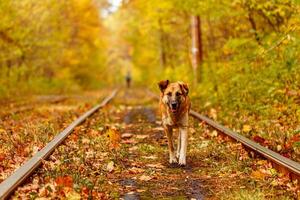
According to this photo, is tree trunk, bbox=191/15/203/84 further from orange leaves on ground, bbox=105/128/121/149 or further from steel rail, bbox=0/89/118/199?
steel rail, bbox=0/89/118/199

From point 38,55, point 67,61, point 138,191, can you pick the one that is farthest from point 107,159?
point 67,61

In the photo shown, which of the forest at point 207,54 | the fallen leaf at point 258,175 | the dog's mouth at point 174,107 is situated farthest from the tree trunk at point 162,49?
the fallen leaf at point 258,175

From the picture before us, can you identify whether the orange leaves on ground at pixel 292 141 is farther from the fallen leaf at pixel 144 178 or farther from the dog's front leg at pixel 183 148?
the fallen leaf at pixel 144 178

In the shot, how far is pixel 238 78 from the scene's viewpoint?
56.4 feet

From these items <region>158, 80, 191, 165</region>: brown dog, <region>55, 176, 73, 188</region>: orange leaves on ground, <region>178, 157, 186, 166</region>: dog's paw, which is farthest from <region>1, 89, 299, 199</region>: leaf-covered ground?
<region>158, 80, 191, 165</region>: brown dog

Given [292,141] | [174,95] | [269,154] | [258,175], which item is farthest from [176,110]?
[292,141]

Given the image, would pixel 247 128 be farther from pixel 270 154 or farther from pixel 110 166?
pixel 110 166

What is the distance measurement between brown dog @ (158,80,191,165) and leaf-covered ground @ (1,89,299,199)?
10.5 inches

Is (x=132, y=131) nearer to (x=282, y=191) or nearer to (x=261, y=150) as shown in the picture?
(x=261, y=150)

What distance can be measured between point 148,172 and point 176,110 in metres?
1.14

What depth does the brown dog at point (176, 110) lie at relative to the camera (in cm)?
873

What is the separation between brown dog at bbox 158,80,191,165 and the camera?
8727 mm

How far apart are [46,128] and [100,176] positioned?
459cm

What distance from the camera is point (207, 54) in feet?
93.1
